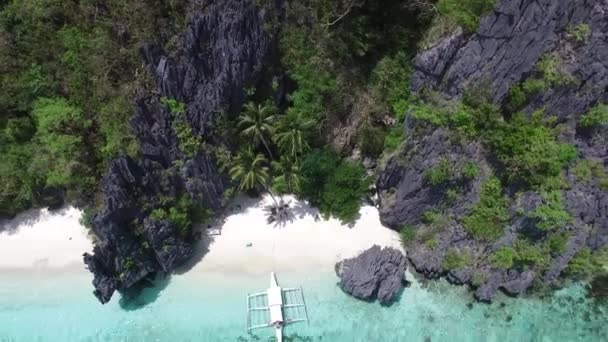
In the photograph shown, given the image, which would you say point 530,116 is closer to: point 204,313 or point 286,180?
point 286,180

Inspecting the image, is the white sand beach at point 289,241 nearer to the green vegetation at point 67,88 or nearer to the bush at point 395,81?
the bush at point 395,81

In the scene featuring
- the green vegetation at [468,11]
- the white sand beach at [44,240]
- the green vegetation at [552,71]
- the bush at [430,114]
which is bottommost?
the white sand beach at [44,240]

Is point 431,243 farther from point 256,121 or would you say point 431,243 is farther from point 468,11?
point 468,11

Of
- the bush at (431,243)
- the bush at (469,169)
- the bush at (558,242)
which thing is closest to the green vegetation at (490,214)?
the bush at (469,169)

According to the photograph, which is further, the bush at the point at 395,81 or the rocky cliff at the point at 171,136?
the bush at the point at 395,81

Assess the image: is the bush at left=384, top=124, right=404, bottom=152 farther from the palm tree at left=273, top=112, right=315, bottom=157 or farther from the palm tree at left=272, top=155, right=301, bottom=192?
the palm tree at left=272, top=155, right=301, bottom=192

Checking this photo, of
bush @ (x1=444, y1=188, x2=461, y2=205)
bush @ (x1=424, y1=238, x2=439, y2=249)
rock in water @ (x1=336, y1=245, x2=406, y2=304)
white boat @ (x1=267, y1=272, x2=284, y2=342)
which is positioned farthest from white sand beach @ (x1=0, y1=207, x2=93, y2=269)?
bush @ (x1=444, y1=188, x2=461, y2=205)
